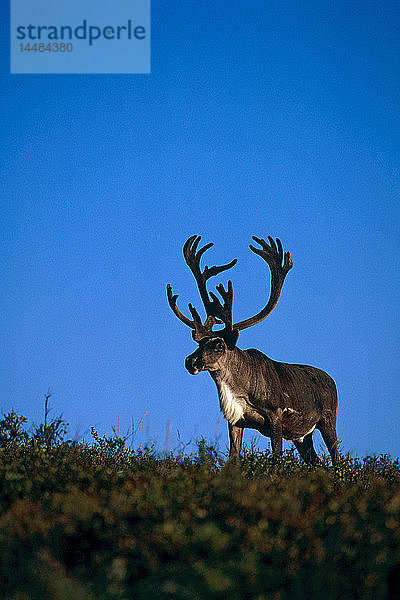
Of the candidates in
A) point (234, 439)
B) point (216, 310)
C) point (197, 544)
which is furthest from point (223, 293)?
point (197, 544)

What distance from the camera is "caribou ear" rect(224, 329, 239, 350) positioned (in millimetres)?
11117

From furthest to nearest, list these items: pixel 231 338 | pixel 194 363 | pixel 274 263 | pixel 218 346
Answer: pixel 274 263 < pixel 231 338 < pixel 218 346 < pixel 194 363

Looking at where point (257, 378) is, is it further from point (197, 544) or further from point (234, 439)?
point (197, 544)

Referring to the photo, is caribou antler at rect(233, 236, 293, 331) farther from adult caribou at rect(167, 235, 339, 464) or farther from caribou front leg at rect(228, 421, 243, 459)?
caribou front leg at rect(228, 421, 243, 459)

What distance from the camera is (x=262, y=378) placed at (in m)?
11.2

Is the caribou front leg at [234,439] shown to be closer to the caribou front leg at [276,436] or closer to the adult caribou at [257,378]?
the adult caribou at [257,378]

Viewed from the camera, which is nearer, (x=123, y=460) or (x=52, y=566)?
(x=52, y=566)

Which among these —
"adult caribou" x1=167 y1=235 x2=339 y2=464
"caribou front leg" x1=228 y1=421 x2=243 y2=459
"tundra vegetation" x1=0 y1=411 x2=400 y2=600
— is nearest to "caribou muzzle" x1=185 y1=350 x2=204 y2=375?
"adult caribou" x1=167 y1=235 x2=339 y2=464

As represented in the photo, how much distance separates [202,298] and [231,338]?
1066 mm

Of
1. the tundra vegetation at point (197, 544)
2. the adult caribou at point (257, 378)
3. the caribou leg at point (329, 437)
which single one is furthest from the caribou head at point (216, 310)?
the tundra vegetation at point (197, 544)

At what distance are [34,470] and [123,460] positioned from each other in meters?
3.32

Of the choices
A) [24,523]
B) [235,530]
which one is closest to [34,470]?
[24,523]

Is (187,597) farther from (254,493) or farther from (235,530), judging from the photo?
(254,493)

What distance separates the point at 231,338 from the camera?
11172mm
